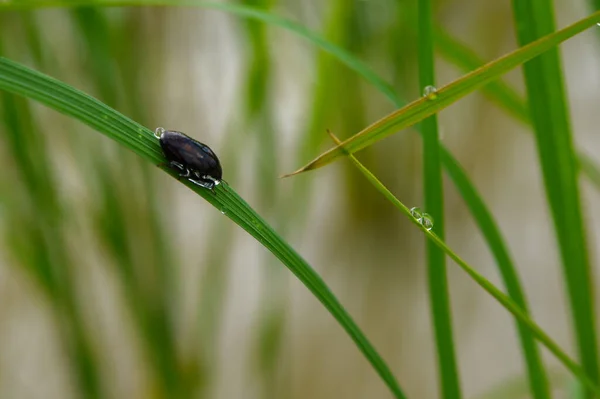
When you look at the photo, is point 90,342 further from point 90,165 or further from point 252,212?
point 252,212

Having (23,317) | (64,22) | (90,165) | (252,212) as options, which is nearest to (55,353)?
(23,317)

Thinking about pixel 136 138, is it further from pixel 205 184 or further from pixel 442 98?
pixel 442 98

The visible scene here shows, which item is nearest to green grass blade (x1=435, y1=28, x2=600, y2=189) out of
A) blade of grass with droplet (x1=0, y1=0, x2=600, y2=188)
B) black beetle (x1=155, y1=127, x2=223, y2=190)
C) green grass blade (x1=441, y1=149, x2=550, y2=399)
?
blade of grass with droplet (x1=0, y1=0, x2=600, y2=188)

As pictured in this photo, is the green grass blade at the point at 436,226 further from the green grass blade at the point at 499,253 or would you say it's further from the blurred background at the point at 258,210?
the blurred background at the point at 258,210

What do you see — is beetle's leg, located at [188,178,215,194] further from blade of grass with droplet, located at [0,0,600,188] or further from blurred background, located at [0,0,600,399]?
blurred background, located at [0,0,600,399]

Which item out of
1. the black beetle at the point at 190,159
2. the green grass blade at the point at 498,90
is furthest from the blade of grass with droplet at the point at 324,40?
the black beetle at the point at 190,159

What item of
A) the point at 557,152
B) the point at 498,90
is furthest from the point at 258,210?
the point at 557,152
